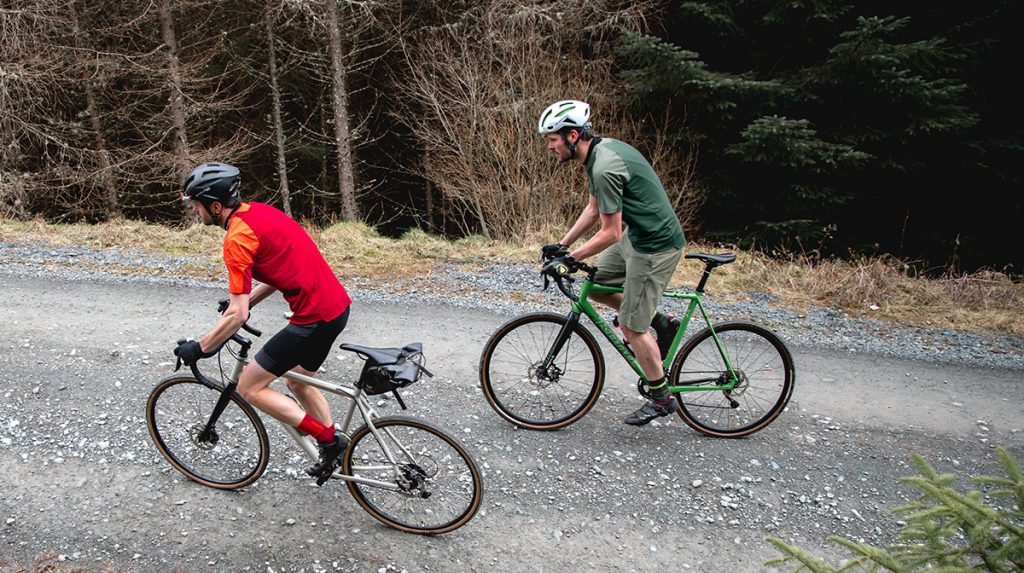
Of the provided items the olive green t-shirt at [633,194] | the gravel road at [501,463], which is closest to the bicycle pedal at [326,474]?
the gravel road at [501,463]

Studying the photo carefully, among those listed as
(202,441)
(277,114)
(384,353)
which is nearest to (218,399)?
(202,441)

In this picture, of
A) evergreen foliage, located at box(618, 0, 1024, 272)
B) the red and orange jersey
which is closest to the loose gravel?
the red and orange jersey

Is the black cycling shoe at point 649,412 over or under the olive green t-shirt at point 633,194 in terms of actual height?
under

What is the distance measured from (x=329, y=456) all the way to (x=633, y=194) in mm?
2450

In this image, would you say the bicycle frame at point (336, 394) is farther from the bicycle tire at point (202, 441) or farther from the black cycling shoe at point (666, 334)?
the black cycling shoe at point (666, 334)

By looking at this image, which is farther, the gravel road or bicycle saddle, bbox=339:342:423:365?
the gravel road

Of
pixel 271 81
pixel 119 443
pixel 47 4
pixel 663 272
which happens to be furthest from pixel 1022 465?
pixel 271 81

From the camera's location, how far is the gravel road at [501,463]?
132 inches

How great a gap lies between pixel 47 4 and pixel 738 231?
15408 mm

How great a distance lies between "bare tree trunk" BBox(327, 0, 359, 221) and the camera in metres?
15.1

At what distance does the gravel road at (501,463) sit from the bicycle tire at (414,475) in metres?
0.12

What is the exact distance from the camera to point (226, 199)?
10.2ft

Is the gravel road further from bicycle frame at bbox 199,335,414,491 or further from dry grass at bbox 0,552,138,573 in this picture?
bicycle frame at bbox 199,335,414,491

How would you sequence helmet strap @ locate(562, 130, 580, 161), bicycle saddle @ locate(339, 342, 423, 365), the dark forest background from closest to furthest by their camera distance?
bicycle saddle @ locate(339, 342, 423, 365), helmet strap @ locate(562, 130, 580, 161), the dark forest background
